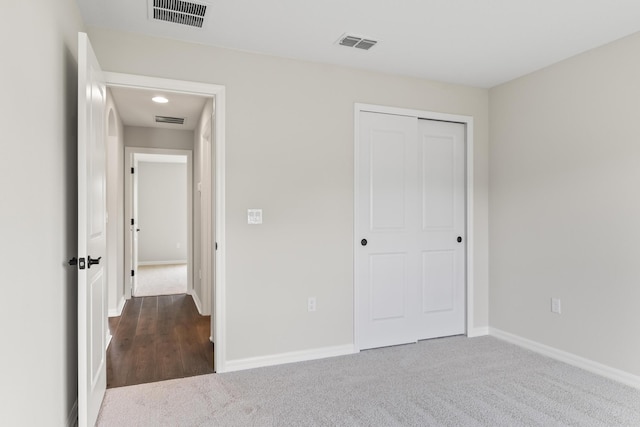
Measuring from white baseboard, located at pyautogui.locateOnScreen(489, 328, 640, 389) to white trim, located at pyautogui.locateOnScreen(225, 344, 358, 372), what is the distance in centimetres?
154

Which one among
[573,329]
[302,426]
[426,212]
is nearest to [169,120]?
[426,212]

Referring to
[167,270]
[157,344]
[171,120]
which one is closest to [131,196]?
[171,120]

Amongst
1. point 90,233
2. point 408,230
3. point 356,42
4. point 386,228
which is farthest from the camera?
point 408,230

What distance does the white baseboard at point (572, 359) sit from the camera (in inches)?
111

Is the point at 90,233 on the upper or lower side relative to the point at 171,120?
lower

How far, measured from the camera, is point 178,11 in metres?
2.48

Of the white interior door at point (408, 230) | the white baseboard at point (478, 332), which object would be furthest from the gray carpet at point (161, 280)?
the white baseboard at point (478, 332)

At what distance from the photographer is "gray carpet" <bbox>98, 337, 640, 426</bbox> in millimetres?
2326

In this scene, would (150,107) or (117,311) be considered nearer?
(150,107)

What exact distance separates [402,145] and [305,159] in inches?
39.0

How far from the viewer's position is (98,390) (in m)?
2.36

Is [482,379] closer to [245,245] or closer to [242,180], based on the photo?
[245,245]

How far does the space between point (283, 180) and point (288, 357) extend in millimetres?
1446

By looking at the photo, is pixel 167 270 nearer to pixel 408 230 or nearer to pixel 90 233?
pixel 408 230
